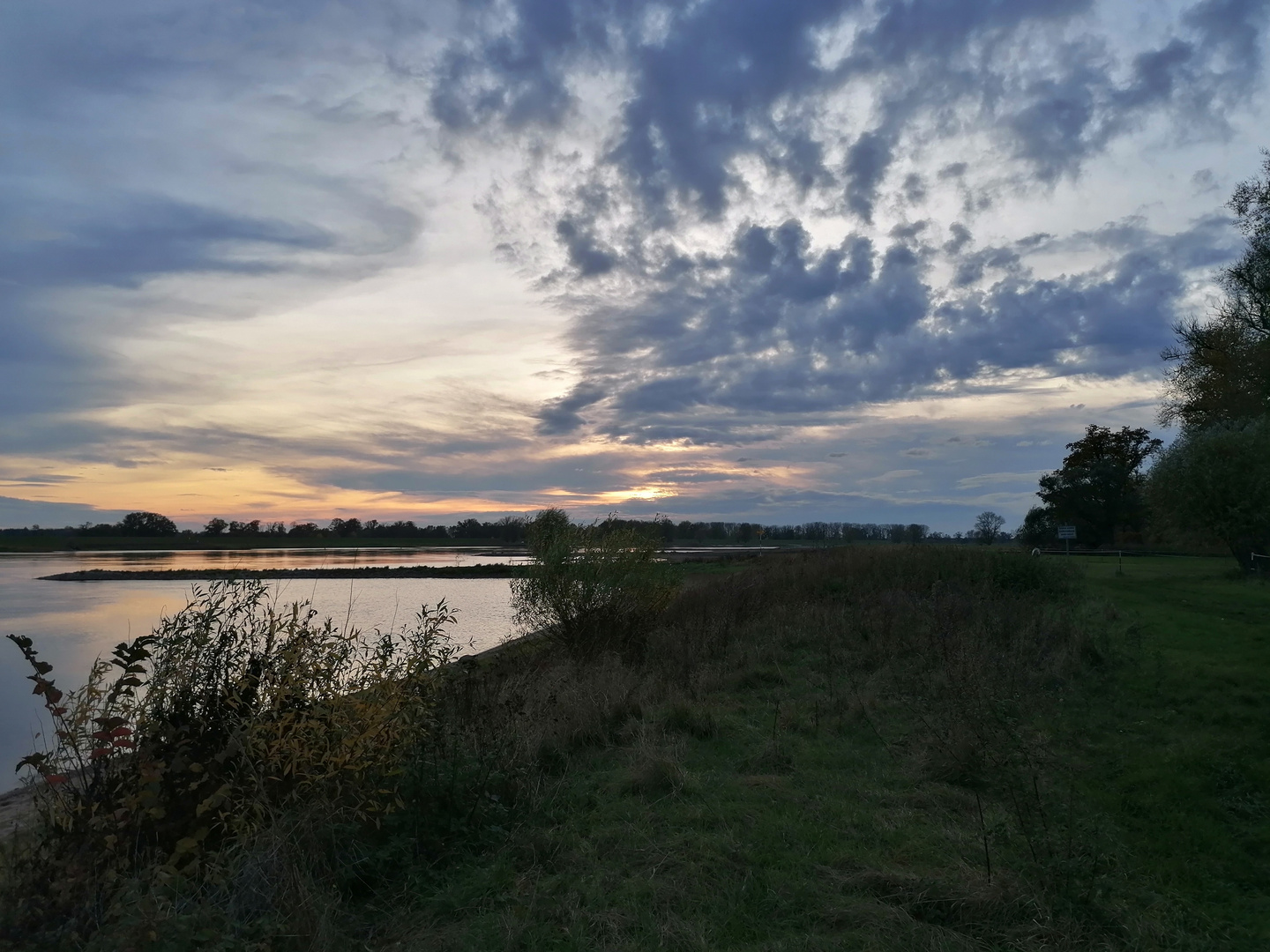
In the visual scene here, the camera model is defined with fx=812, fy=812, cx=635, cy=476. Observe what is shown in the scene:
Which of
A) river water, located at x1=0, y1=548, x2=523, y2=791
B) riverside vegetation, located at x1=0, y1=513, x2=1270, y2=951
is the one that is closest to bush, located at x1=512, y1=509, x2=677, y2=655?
river water, located at x1=0, y1=548, x2=523, y2=791

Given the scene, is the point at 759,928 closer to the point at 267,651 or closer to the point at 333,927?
the point at 333,927

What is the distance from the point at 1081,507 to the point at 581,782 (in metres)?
59.5

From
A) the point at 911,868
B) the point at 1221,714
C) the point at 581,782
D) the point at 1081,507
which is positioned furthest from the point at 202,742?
the point at 1081,507

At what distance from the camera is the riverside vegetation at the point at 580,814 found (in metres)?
4.46

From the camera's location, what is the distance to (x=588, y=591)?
16.5 metres

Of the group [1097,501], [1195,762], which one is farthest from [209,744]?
[1097,501]

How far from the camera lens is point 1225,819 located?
6.43 meters

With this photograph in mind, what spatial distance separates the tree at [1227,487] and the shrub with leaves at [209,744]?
3284 centimetres

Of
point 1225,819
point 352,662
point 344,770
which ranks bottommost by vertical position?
point 1225,819

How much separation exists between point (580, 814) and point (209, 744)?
2817 mm

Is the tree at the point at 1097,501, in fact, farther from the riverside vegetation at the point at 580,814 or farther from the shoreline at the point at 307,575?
the riverside vegetation at the point at 580,814

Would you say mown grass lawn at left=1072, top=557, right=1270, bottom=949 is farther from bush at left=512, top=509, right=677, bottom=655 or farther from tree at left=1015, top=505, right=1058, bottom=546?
tree at left=1015, top=505, right=1058, bottom=546

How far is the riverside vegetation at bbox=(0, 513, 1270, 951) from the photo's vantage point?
4.46 metres

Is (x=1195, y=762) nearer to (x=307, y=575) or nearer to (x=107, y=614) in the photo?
(x=107, y=614)
